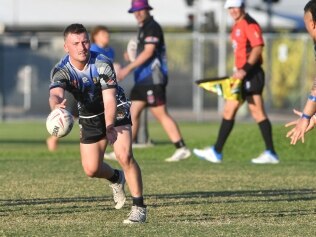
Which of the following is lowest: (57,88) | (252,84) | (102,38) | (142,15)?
(252,84)

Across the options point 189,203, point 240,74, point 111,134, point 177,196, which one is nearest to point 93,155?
point 111,134

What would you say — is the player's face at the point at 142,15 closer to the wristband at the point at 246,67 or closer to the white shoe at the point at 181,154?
the wristband at the point at 246,67

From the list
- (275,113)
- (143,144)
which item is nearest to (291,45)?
(275,113)

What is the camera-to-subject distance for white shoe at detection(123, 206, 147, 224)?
28.7ft

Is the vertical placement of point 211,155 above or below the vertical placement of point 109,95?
below

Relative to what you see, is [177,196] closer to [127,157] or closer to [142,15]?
[127,157]

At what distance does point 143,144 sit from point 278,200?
8.72 metres

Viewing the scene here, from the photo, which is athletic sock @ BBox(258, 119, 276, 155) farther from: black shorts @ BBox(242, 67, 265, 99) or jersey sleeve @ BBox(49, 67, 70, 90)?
jersey sleeve @ BBox(49, 67, 70, 90)

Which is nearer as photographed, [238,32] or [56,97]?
[56,97]

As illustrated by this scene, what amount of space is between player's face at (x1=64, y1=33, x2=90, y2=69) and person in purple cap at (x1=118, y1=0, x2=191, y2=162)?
21.1 feet

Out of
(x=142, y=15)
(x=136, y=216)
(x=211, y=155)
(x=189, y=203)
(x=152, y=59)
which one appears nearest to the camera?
(x=136, y=216)

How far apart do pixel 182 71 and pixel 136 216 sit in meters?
25.2

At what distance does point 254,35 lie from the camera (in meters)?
15.0

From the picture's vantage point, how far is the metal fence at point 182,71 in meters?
32.5
